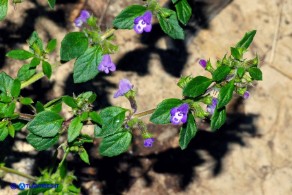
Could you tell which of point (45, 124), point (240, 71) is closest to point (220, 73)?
point (240, 71)

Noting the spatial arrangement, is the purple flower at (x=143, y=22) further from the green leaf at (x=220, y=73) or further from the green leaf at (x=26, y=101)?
the green leaf at (x=26, y=101)

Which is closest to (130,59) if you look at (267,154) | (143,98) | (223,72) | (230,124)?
(143,98)

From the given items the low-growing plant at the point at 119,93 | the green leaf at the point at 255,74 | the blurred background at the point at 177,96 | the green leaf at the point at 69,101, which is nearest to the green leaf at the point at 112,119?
the low-growing plant at the point at 119,93

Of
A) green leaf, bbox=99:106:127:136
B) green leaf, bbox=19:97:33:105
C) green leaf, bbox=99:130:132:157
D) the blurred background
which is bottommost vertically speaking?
the blurred background

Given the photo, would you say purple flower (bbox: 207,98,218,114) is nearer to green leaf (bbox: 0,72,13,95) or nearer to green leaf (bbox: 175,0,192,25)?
green leaf (bbox: 175,0,192,25)

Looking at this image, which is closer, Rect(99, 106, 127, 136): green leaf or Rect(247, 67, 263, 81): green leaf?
Rect(247, 67, 263, 81): green leaf

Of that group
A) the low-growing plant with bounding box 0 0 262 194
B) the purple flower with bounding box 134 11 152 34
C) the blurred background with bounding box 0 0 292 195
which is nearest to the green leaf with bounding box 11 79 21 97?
the low-growing plant with bounding box 0 0 262 194
